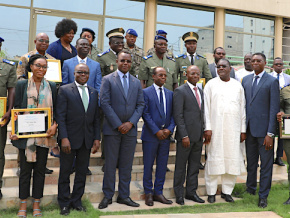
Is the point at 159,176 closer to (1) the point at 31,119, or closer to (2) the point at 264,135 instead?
(2) the point at 264,135

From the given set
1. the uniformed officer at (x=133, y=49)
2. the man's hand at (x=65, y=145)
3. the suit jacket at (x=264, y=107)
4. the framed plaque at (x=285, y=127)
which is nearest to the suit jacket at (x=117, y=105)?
the man's hand at (x=65, y=145)

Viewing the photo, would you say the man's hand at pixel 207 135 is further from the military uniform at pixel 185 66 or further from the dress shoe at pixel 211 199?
the military uniform at pixel 185 66

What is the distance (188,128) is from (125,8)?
859 centimetres

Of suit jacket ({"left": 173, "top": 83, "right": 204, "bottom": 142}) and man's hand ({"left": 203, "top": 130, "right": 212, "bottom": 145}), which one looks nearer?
suit jacket ({"left": 173, "top": 83, "right": 204, "bottom": 142})

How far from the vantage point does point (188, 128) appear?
5078mm

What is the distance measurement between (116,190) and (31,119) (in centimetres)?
181

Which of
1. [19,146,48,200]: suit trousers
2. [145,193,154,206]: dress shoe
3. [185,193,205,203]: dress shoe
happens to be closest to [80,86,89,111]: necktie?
[19,146,48,200]: suit trousers

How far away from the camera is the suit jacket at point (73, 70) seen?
5199 mm

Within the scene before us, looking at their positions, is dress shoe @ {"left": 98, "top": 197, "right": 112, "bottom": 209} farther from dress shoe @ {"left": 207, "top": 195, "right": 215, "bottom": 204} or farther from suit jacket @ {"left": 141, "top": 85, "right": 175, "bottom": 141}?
dress shoe @ {"left": 207, "top": 195, "right": 215, "bottom": 204}

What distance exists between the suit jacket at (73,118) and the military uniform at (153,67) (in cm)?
184

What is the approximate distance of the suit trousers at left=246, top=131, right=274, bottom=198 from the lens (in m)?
5.16

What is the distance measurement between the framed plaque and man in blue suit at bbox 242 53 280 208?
0.35ft

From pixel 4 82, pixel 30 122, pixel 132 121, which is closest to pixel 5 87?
pixel 4 82

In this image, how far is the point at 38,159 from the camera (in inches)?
167
